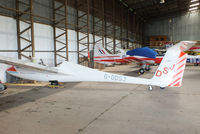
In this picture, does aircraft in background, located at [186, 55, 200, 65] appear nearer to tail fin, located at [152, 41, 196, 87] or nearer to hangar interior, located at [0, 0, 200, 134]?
hangar interior, located at [0, 0, 200, 134]

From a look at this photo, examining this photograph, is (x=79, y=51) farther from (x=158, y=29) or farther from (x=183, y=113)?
(x=158, y=29)

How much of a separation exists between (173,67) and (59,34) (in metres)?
10.8

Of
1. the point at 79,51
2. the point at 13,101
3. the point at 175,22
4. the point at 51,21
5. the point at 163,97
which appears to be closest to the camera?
the point at 13,101

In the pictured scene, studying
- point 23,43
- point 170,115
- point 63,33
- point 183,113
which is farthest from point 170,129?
point 63,33

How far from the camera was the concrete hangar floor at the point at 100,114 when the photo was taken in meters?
3.52

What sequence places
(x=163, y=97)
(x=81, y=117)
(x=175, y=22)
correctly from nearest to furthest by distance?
(x=81, y=117) < (x=163, y=97) < (x=175, y=22)

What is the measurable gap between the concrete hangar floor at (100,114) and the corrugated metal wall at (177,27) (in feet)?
115

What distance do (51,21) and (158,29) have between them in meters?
33.7

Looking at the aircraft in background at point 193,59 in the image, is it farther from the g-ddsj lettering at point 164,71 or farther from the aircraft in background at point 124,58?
the g-ddsj lettering at point 164,71

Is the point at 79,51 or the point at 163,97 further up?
the point at 79,51

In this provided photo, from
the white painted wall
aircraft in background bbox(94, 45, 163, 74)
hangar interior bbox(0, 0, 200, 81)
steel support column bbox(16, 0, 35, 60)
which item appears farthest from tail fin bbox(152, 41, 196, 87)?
the white painted wall

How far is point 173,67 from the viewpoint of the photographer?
5.57 metres

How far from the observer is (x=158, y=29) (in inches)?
1549

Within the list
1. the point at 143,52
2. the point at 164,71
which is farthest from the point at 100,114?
the point at 143,52
